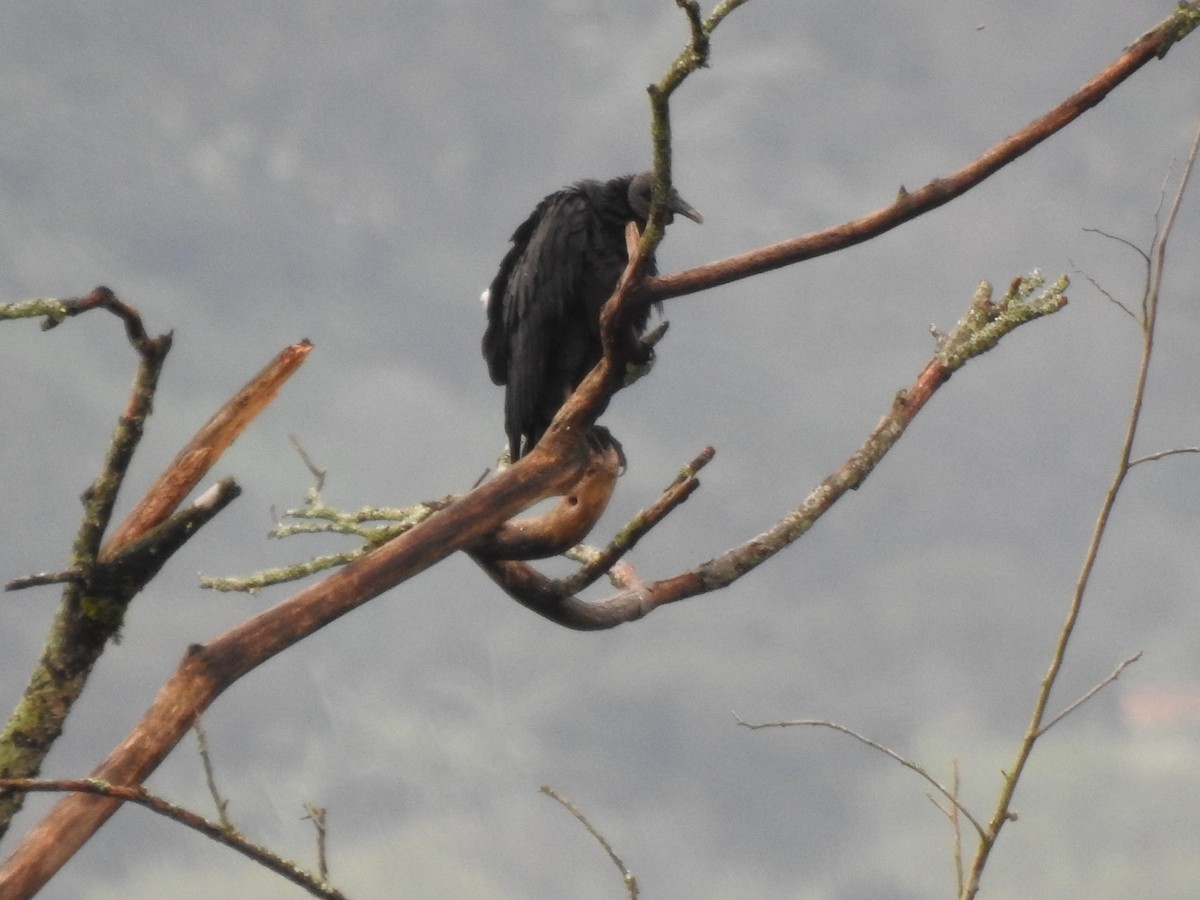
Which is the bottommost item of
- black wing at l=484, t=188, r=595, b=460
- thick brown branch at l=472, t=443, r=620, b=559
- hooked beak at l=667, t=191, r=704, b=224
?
thick brown branch at l=472, t=443, r=620, b=559

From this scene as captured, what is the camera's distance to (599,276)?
19.0 feet

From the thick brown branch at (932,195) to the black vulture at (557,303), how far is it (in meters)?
2.04

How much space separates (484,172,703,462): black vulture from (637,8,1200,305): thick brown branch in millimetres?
2043

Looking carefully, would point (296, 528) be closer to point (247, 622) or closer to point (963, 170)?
point (247, 622)

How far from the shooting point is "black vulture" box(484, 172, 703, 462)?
5.72 metres

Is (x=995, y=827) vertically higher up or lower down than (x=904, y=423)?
lower down

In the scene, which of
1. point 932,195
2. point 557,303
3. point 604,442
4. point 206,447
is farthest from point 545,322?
point 932,195

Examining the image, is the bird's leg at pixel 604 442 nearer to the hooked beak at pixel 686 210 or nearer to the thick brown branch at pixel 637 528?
the thick brown branch at pixel 637 528

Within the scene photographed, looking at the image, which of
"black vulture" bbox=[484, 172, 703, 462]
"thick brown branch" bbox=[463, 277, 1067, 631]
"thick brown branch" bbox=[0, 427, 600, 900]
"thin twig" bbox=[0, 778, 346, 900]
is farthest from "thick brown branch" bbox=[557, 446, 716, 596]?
"thin twig" bbox=[0, 778, 346, 900]

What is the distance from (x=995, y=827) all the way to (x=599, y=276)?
3123 mm

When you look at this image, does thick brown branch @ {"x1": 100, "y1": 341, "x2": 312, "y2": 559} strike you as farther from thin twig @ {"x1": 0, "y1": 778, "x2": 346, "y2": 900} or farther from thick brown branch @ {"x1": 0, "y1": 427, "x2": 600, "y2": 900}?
thin twig @ {"x1": 0, "y1": 778, "x2": 346, "y2": 900}

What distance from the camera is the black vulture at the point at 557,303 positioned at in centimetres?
572

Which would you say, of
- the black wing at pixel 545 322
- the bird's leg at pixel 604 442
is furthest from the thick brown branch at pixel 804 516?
the black wing at pixel 545 322

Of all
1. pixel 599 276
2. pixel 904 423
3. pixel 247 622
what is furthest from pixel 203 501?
pixel 904 423
